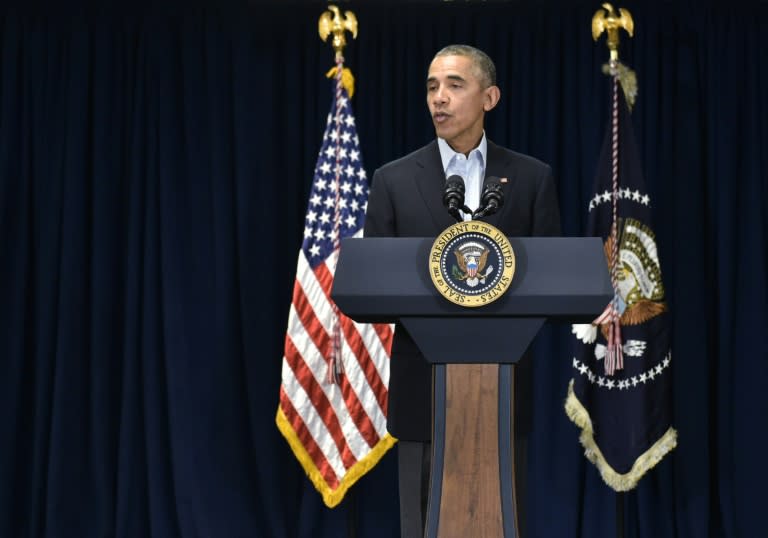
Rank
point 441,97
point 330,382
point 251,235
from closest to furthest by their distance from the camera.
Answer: point 441,97 → point 330,382 → point 251,235

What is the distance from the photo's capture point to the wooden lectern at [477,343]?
6.90 ft

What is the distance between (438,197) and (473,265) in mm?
428

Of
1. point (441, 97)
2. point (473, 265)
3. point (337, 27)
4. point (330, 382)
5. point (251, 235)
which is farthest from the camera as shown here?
point (251, 235)

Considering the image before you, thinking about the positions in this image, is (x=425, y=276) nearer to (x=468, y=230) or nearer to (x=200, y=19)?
(x=468, y=230)

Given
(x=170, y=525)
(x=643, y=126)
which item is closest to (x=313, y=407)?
(x=170, y=525)

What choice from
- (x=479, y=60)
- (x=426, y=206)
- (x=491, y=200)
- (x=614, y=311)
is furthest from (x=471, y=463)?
(x=614, y=311)

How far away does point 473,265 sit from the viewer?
82.4 inches

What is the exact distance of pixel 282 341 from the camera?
475cm

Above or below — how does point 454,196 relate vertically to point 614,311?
above

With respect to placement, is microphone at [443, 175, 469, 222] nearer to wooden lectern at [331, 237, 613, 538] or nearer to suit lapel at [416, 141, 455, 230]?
wooden lectern at [331, 237, 613, 538]

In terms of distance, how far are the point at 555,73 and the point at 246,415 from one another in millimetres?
2231

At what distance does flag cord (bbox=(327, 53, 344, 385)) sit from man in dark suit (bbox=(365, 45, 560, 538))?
1.68 metres

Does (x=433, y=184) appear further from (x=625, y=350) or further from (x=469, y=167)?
(x=625, y=350)

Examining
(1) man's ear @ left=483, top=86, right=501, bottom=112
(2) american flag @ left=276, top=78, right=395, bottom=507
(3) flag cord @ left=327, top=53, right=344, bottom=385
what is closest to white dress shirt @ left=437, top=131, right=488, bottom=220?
(1) man's ear @ left=483, top=86, right=501, bottom=112
